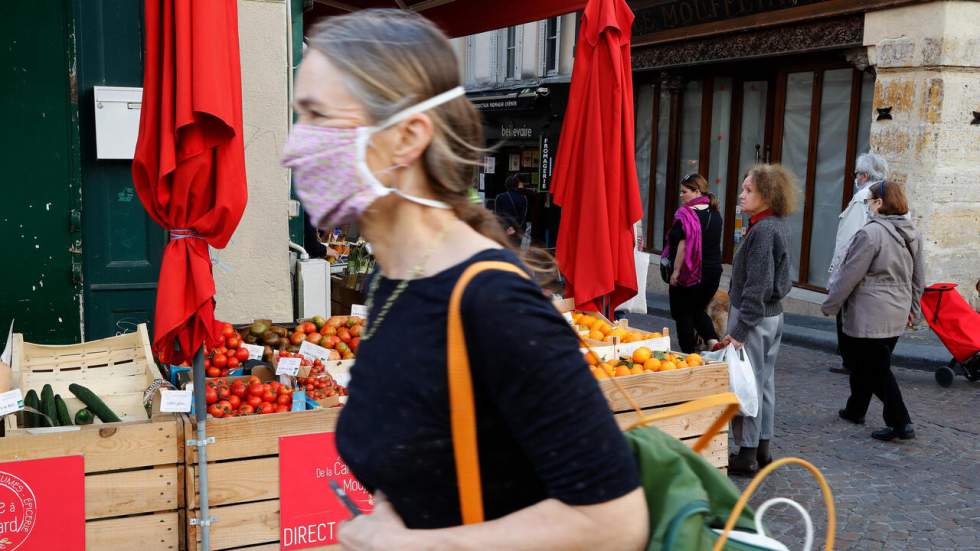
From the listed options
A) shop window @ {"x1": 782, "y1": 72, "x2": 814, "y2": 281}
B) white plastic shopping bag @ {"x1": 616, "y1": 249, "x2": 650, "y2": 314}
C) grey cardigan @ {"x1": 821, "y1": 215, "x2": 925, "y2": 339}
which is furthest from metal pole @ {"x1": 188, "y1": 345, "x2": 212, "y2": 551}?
shop window @ {"x1": 782, "y1": 72, "x2": 814, "y2": 281}

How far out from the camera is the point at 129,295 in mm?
6348

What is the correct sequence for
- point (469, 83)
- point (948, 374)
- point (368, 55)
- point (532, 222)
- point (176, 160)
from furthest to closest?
1. point (469, 83)
2. point (532, 222)
3. point (948, 374)
4. point (176, 160)
5. point (368, 55)

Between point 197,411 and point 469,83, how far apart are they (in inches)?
928


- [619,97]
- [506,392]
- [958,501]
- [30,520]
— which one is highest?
[619,97]

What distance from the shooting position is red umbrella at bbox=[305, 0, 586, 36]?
8.15 meters

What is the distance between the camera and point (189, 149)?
364 centimetres

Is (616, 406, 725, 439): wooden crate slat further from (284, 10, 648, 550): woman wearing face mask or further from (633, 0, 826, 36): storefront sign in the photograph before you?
(633, 0, 826, 36): storefront sign

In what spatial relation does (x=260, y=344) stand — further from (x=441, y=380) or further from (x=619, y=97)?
(x=441, y=380)

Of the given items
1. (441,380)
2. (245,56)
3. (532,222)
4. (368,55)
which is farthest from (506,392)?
(532,222)

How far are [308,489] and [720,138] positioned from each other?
1162 centimetres

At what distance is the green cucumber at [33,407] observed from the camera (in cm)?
412

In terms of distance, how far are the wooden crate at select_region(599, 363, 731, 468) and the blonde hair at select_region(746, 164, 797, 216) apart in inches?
52.9

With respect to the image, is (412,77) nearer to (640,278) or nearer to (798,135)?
(640,278)

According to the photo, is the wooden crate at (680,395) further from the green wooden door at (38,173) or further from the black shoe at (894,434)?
the green wooden door at (38,173)
